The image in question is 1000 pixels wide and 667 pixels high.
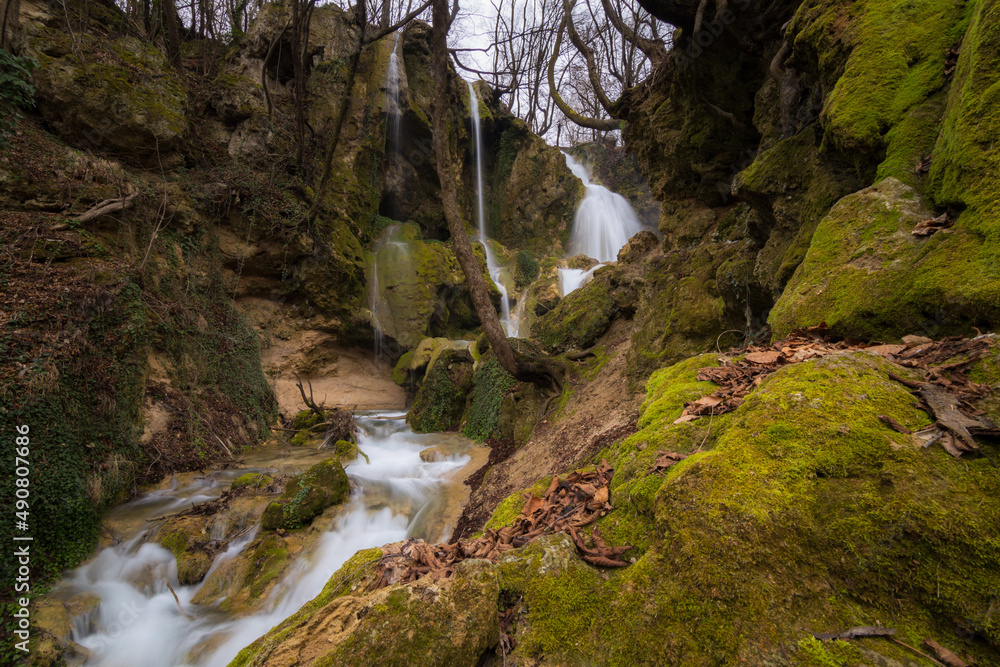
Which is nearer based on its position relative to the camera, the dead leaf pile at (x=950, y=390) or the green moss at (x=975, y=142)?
the dead leaf pile at (x=950, y=390)

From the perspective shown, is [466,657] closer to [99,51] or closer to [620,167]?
[99,51]

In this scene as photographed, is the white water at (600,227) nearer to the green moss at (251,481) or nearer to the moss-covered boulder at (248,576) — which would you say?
the green moss at (251,481)

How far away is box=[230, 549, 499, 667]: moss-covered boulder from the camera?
145cm

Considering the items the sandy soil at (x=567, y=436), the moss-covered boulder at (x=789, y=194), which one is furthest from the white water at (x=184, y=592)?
the moss-covered boulder at (x=789, y=194)

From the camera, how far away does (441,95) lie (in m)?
6.48

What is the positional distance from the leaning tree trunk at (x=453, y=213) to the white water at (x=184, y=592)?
9.53 feet

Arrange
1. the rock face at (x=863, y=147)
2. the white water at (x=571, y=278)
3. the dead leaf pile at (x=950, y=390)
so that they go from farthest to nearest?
1. the white water at (x=571, y=278)
2. the rock face at (x=863, y=147)
3. the dead leaf pile at (x=950, y=390)

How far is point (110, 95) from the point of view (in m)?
8.36

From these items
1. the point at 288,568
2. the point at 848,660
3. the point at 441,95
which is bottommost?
the point at 288,568

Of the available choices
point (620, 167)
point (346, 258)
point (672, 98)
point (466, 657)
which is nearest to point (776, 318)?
point (466, 657)

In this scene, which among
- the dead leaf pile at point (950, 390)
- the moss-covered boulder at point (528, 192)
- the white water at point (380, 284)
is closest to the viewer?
the dead leaf pile at point (950, 390)

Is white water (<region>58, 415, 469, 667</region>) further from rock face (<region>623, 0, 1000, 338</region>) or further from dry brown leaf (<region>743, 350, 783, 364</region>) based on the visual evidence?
rock face (<region>623, 0, 1000, 338</region>)

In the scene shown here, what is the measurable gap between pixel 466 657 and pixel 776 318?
124 inches

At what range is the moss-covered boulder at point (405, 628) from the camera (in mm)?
1453
